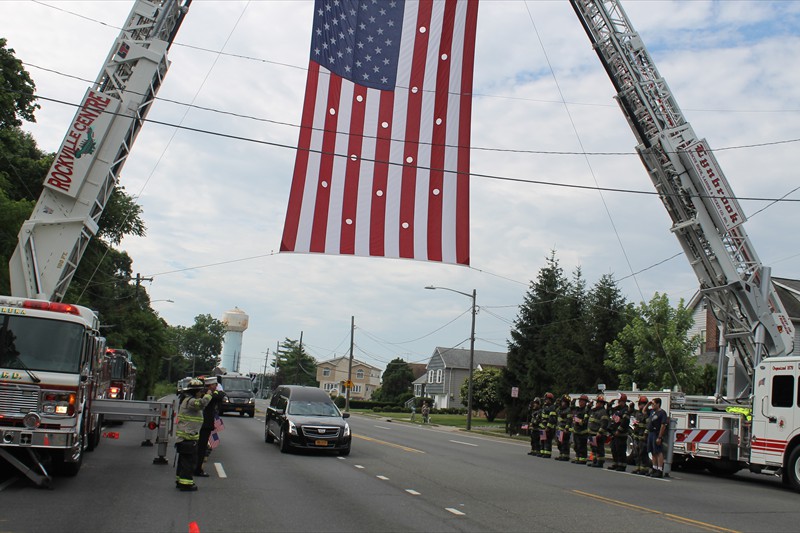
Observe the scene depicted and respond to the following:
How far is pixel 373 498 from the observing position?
11766 millimetres

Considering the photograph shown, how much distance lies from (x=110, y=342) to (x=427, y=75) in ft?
114

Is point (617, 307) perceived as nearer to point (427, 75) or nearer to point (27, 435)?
point (427, 75)

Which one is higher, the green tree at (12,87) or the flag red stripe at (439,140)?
the green tree at (12,87)

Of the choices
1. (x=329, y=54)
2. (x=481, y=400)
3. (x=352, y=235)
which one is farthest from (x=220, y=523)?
(x=481, y=400)

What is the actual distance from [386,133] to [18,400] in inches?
324

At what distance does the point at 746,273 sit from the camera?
62.1ft

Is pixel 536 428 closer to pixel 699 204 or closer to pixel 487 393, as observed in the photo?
pixel 699 204

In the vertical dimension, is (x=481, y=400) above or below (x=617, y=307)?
below

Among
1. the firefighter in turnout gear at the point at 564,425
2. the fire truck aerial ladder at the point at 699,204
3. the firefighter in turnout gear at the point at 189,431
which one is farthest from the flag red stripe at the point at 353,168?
the firefighter in turnout gear at the point at 564,425

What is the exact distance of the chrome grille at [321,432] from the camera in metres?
18.7

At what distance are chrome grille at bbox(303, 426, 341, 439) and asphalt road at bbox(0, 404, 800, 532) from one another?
1.69ft

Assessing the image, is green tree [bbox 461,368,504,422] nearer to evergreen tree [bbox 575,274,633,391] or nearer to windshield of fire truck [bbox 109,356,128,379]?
evergreen tree [bbox 575,274,633,391]

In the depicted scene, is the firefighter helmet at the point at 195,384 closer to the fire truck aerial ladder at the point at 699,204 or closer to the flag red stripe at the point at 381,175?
the flag red stripe at the point at 381,175

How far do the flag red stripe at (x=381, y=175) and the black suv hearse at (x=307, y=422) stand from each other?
→ 6148mm
